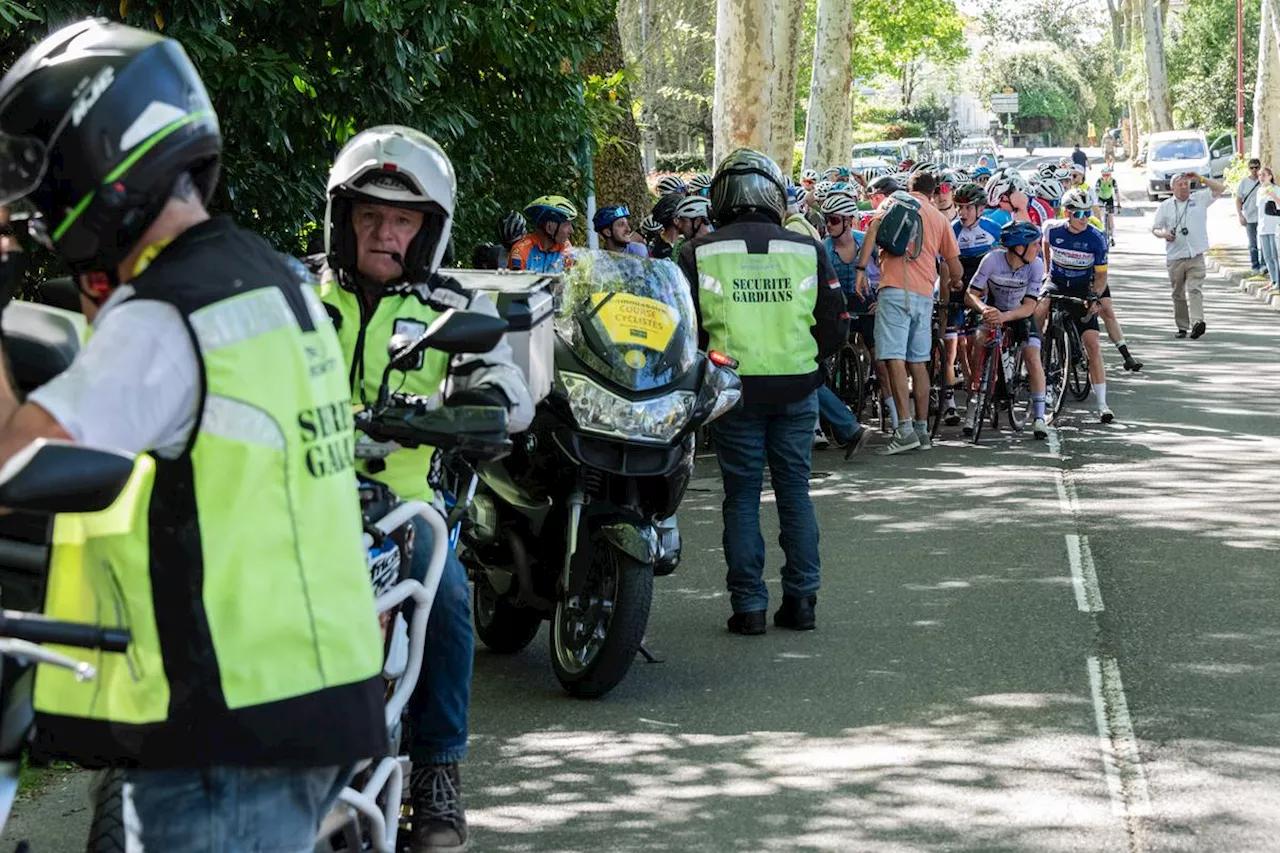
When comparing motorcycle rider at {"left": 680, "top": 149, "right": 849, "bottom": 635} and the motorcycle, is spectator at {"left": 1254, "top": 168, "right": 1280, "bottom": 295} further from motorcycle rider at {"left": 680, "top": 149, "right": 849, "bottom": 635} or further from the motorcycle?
the motorcycle

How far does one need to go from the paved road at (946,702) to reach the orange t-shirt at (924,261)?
8.44ft

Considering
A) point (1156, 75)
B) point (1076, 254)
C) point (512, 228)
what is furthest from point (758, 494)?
point (1156, 75)

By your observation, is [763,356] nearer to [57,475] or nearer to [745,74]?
[57,475]

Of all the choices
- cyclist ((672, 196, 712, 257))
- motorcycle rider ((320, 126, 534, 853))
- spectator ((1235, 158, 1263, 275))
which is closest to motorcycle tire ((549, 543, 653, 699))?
motorcycle rider ((320, 126, 534, 853))

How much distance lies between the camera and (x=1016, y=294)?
15.1m

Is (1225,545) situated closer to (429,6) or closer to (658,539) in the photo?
(658,539)

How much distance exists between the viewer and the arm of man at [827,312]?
8.77 metres

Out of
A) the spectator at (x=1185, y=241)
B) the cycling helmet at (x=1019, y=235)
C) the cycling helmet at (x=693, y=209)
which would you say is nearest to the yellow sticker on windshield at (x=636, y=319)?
the cycling helmet at (x=693, y=209)

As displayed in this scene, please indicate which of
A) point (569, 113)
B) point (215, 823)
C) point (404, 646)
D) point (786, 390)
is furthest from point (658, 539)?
point (569, 113)

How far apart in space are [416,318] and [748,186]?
3.75m

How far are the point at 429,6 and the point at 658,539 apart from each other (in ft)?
12.8

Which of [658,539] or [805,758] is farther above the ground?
[658,539]

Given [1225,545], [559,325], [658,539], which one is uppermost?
[559,325]

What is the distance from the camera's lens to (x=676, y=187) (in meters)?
16.2
